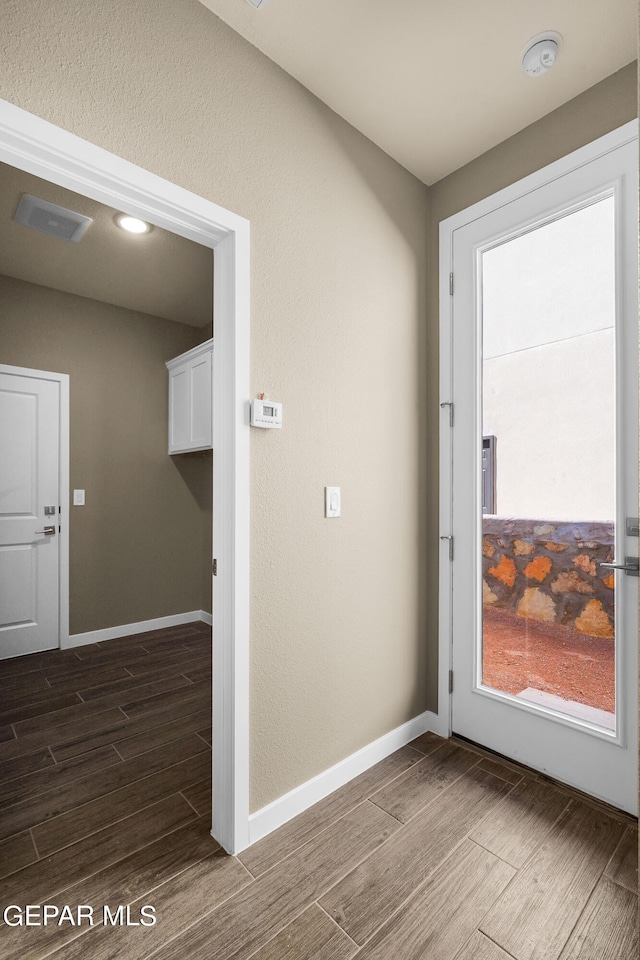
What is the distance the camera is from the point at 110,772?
2.08m

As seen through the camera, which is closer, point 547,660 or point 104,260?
point 547,660

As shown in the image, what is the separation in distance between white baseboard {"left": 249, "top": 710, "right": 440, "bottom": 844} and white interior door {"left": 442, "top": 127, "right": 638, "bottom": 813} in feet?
0.77

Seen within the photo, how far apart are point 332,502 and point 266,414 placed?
50cm

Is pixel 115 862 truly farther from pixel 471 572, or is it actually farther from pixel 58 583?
pixel 58 583

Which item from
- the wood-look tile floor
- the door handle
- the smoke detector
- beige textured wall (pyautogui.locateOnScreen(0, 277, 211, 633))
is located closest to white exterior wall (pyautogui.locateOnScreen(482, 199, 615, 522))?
the door handle

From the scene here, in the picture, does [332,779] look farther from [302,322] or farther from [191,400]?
[191,400]

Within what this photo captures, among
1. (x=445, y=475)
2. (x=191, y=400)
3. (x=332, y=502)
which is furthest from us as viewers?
(x=191, y=400)

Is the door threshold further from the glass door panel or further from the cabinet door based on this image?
the cabinet door

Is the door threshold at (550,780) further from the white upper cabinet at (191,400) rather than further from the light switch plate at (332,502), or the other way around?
the white upper cabinet at (191,400)

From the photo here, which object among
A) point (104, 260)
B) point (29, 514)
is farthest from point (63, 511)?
point (104, 260)

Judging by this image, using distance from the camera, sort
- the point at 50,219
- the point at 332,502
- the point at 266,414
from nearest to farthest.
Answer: the point at 266,414
the point at 332,502
the point at 50,219

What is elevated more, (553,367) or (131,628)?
(553,367)

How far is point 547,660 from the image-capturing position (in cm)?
197

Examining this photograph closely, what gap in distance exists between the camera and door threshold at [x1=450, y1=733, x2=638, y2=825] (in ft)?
5.70
